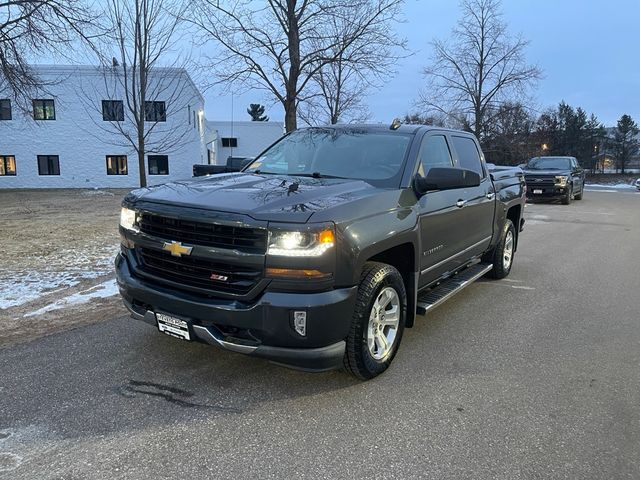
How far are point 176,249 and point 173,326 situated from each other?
529 millimetres

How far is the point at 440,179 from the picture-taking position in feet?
13.0

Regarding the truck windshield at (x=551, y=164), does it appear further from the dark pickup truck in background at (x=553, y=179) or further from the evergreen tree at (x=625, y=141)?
the evergreen tree at (x=625, y=141)

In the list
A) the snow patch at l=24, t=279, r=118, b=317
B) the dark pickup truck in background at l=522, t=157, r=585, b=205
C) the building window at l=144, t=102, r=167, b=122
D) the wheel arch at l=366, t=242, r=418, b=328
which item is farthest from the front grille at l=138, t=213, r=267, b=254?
the dark pickup truck in background at l=522, t=157, r=585, b=205

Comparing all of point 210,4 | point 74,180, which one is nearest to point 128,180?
point 74,180

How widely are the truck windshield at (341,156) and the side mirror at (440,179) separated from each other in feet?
0.64

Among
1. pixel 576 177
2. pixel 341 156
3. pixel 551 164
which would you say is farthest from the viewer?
pixel 551 164

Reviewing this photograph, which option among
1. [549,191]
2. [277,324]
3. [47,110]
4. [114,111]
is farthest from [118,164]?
[277,324]

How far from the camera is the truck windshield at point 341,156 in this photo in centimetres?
427

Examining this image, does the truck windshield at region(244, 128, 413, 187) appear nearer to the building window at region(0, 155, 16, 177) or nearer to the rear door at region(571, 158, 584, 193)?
the rear door at region(571, 158, 584, 193)

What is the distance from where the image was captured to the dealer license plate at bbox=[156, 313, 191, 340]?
331 cm

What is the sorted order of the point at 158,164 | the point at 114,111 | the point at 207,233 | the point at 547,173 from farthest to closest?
1. the point at 158,164
2. the point at 547,173
3. the point at 114,111
4. the point at 207,233

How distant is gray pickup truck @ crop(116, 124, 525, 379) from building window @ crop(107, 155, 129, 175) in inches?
1177

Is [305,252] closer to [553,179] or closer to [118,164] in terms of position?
[553,179]

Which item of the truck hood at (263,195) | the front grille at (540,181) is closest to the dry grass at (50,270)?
the truck hood at (263,195)
